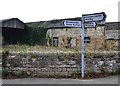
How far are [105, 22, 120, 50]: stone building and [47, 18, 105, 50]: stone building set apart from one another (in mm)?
599

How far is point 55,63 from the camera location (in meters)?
11.5

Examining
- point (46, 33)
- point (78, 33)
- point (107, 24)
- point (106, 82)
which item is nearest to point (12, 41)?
point (46, 33)

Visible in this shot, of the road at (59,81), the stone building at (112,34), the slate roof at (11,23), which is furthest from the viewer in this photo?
the slate roof at (11,23)

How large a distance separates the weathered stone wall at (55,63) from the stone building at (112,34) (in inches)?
705

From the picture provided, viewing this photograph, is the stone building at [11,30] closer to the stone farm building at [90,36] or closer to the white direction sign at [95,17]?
the stone farm building at [90,36]

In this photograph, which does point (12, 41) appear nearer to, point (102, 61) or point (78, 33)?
point (78, 33)

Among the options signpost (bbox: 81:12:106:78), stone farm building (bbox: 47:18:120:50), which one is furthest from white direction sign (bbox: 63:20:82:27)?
stone farm building (bbox: 47:18:120:50)

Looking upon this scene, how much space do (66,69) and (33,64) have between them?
140 cm

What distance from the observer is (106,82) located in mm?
Answer: 9914

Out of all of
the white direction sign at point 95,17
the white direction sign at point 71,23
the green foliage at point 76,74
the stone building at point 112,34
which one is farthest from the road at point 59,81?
the stone building at point 112,34

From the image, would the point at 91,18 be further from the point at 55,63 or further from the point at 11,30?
the point at 11,30

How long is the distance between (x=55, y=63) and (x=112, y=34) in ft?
64.8

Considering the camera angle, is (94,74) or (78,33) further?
(78,33)

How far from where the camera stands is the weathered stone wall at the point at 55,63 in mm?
11477
